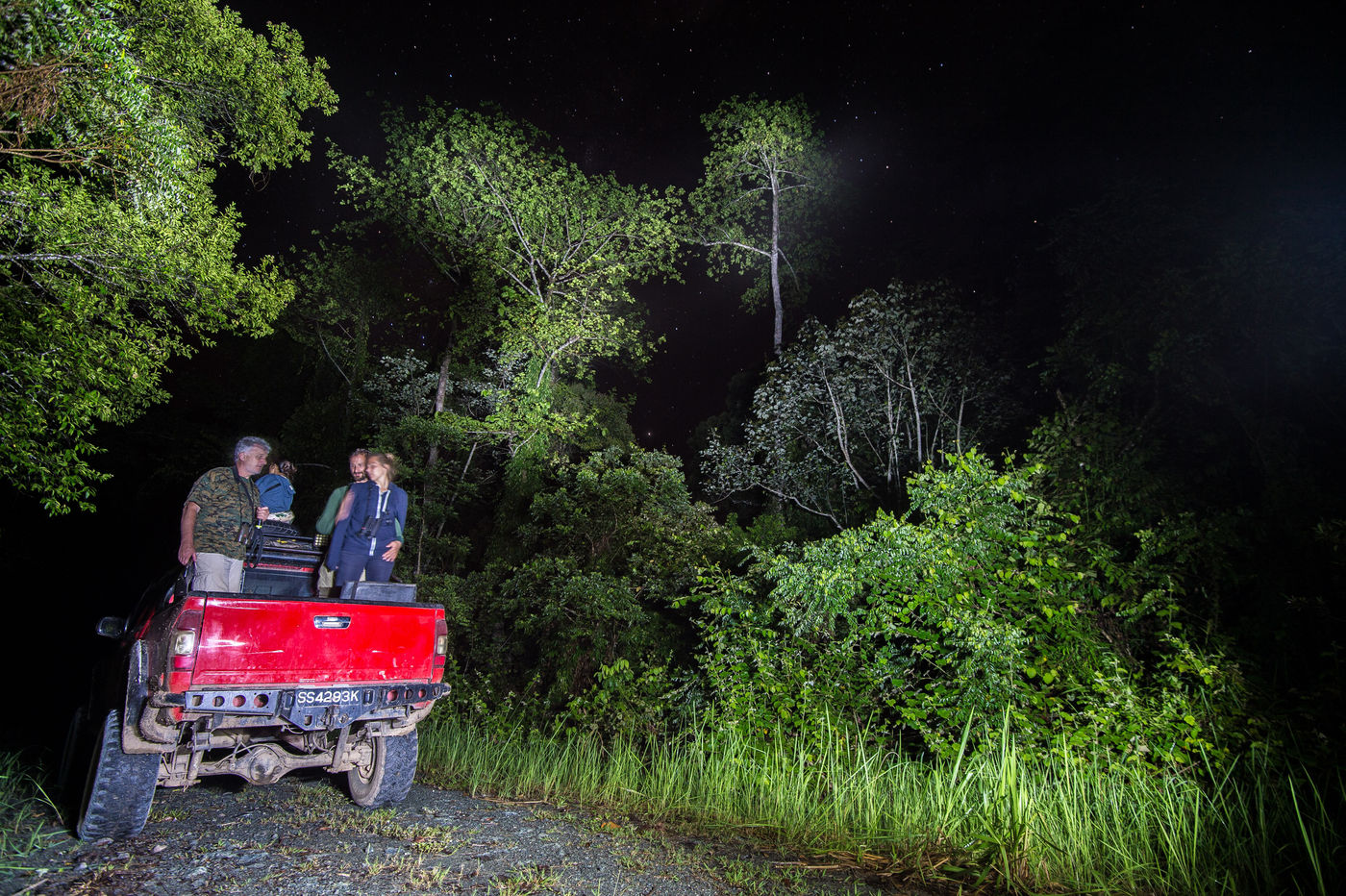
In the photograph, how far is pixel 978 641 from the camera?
14.8 feet

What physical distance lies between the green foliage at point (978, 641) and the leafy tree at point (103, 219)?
21.0ft

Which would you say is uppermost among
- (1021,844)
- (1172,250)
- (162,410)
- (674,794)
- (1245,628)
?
(1172,250)

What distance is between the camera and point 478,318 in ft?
51.4

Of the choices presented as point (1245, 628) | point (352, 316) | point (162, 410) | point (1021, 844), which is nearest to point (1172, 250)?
point (1245, 628)

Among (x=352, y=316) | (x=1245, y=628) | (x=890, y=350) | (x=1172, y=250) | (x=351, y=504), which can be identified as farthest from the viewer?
(x=352, y=316)

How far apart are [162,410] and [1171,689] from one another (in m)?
27.4

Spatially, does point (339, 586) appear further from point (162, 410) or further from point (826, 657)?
point (162, 410)

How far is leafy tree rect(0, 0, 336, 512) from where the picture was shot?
→ 5039 millimetres

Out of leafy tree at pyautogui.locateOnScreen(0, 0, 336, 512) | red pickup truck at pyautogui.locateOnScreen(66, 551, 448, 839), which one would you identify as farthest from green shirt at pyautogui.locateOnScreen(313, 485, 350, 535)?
leafy tree at pyautogui.locateOnScreen(0, 0, 336, 512)

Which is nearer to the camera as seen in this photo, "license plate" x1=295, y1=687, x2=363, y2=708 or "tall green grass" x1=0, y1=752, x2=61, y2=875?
"tall green grass" x1=0, y1=752, x2=61, y2=875

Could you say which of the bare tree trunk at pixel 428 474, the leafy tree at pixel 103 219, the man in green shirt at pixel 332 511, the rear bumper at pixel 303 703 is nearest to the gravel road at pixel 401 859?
the rear bumper at pixel 303 703

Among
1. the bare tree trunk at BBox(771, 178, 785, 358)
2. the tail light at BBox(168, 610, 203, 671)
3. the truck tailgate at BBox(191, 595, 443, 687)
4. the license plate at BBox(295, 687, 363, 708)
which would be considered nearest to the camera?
the tail light at BBox(168, 610, 203, 671)

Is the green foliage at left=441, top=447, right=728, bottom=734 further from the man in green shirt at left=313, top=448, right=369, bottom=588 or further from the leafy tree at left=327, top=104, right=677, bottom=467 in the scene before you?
the man in green shirt at left=313, top=448, right=369, bottom=588

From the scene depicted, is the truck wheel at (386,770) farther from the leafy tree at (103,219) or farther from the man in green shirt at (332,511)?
the leafy tree at (103,219)
